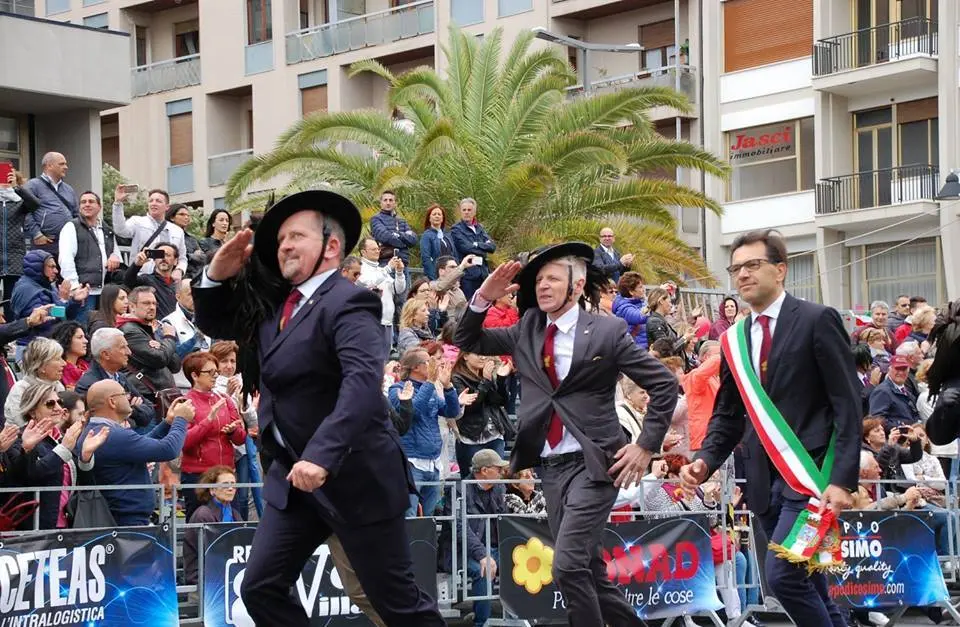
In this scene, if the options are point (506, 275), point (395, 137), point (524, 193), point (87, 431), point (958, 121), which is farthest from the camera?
point (958, 121)

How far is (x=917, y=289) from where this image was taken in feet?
115

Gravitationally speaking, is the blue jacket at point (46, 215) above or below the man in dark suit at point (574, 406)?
above

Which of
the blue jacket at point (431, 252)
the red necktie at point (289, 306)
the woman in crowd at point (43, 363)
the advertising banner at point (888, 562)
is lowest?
the advertising banner at point (888, 562)

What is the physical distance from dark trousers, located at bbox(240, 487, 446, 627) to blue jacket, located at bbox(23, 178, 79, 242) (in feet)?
32.9

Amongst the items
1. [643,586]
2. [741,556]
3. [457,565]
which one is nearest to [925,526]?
[741,556]

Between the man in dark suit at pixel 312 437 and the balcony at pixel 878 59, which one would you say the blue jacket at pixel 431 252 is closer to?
the man in dark suit at pixel 312 437

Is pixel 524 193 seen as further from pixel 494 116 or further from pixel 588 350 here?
pixel 588 350

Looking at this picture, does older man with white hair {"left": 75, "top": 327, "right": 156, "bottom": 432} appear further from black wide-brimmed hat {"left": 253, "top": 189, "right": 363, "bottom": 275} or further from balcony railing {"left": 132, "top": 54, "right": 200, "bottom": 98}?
balcony railing {"left": 132, "top": 54, "right": 200, "bottom": 98}

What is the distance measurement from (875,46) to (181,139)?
807 inches

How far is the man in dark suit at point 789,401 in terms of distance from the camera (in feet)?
25.5

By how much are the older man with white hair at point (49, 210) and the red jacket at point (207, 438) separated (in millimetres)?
4929

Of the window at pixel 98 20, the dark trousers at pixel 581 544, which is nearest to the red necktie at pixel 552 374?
the dark trousers at pixel 581 544

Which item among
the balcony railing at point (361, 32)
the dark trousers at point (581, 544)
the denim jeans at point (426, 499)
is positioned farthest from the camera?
the balcony railing at point (361, 32)

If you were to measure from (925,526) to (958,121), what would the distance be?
69.4 feet
